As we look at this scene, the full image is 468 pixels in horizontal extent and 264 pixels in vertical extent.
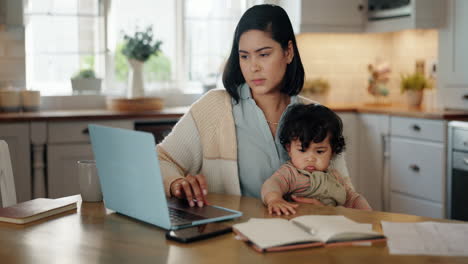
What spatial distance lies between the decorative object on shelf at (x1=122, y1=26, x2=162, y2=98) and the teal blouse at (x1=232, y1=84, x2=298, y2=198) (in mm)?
2397

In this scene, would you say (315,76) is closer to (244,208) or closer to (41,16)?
(41,16)

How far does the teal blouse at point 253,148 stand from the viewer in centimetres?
228

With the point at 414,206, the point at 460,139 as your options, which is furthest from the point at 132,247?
the point at 414,206

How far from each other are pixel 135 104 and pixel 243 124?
2.27 metres

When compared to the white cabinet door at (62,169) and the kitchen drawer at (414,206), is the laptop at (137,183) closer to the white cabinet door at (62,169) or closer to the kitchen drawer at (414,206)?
the white cabinet door at (62,169)

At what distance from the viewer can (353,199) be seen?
2068 mm

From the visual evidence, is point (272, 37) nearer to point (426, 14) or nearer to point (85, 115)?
point (85, 115)

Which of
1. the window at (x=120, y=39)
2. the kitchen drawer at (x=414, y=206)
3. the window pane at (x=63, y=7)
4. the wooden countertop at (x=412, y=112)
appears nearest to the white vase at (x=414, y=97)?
the wooden countertop at (x=412, y=112)

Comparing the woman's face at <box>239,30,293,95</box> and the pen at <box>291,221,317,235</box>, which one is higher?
the woman's face at <box>239,30,293,95</box>

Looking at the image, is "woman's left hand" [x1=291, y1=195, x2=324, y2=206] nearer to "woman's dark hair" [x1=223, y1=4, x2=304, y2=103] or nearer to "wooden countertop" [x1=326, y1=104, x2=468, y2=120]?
"woman's dark hair" [x1=223, y1=4, x2=304, y2=103]

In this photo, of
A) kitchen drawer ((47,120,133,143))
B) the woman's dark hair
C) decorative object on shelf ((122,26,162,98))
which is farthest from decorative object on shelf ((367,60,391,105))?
the woman's dark hair

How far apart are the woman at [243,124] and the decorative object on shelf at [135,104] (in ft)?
7.20

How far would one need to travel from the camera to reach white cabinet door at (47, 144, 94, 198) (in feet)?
13.2

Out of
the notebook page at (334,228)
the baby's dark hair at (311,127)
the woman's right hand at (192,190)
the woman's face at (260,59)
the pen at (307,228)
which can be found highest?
the woman's face at (260,59)
